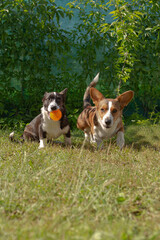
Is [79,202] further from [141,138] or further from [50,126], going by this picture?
[141,138]

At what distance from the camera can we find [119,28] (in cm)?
467

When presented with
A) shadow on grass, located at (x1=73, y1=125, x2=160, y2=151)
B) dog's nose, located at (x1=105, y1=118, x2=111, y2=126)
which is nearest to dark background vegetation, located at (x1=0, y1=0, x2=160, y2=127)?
shadow on grass, located at (x1=73, y1=125, x2=160, y2=151)

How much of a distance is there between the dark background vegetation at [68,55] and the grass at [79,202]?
2591 millimetres

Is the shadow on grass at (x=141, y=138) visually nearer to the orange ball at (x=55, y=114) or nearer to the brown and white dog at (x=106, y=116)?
the brown and white dog at (x=106, y=116)

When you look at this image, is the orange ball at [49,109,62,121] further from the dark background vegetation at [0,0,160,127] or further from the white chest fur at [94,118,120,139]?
the dark background vegetation at [0,0,160,127]

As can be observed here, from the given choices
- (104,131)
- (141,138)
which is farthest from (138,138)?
(104,131)

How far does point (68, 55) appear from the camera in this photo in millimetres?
5660

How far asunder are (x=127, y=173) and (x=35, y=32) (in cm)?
365

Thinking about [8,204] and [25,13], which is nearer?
[8,204]

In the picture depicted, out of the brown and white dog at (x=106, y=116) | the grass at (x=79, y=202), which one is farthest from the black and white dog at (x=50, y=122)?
the grass at (x=79, y=202)

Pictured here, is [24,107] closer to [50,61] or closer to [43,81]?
[43,81]

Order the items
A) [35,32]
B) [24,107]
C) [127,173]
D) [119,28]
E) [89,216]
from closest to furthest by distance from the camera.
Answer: [89,216], [127,173], [119,28], [35,32], [24,107]

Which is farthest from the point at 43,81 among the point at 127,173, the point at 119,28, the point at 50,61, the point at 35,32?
the point at 127,173

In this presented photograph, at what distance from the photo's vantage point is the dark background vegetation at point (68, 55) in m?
5.29
